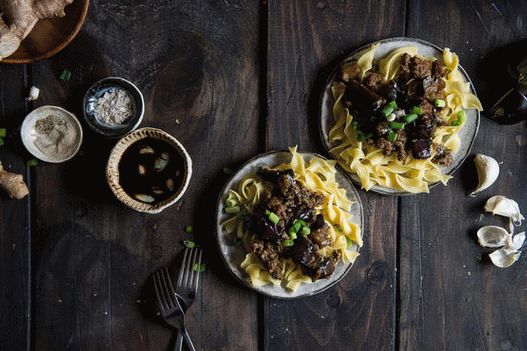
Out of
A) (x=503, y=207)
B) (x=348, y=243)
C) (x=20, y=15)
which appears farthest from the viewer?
(x=503, y=207)

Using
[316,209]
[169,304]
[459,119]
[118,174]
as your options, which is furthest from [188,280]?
[459,119]

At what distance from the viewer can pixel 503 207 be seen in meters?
4.31

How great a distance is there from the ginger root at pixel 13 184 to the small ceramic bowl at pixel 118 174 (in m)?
0.60

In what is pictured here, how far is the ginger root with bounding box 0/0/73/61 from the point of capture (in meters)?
3.74

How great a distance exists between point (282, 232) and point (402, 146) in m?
0.94

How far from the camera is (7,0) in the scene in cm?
375

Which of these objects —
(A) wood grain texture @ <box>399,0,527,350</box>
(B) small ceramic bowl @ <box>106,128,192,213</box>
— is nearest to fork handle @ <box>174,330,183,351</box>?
(B) small ceramic bowl @ <box>106,128,192,213</box>

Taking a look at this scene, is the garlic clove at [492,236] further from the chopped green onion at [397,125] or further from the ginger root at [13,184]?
the ginger root at [13,184]

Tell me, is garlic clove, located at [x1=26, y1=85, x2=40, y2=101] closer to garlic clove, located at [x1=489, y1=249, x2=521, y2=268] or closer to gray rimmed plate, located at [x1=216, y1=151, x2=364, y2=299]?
gray rimmed plate, located at [x1=216, y1=151, x2=364, y2=299]

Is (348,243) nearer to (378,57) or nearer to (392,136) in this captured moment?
(392,136)

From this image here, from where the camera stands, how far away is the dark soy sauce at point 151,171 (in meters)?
4.02

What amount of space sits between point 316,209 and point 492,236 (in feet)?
4.35

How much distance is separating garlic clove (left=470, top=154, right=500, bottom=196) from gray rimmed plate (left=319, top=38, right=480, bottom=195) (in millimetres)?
186

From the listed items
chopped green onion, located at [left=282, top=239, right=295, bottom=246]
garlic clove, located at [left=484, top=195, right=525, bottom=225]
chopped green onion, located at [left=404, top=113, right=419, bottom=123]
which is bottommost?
garlic clove, located at [left=484, top=195, right=525, bottom=225]
